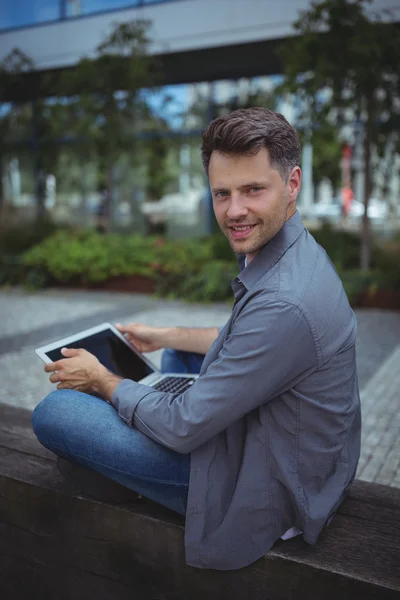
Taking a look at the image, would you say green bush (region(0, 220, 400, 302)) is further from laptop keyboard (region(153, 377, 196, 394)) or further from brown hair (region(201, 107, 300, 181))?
brown hair (region(201, 107, 300, 181))

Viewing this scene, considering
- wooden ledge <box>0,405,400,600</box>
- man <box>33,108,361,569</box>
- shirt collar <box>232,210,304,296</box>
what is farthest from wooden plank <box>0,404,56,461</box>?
shirt collar <box>232,210,304,296</box>

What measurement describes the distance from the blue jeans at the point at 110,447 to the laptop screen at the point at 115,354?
0.31 meters

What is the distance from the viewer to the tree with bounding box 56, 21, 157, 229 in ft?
34.7

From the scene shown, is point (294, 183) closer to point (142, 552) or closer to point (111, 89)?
point (142, 552)

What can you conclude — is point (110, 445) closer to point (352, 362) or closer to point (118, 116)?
point (352, 362)

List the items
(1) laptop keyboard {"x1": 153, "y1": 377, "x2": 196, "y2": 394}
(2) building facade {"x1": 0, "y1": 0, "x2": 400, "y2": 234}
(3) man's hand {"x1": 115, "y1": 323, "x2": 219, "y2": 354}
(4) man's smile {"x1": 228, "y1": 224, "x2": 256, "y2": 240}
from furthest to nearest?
1. (2) building facade {"x1": 0, "y1": 0, "x2": 400, "y2": 234}
2. (3) man's hand {"x1": 115, "y1": 323, "x2": 219, "y2": 354}
3. (1) laptop keyboard {"x1": 153, "y1": 377, "x2": 196, "y2": 394}
4. (4) man's smile {"x1": 228, "y1": 224, "x2": 256, "y2": 240}

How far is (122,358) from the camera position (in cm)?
230

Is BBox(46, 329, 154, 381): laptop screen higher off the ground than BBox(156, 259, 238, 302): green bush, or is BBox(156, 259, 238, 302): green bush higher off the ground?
BBox(46, 329, 154, 381): laptop screen

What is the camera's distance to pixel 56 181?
14.0 metres

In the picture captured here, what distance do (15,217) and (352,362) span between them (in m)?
11.4

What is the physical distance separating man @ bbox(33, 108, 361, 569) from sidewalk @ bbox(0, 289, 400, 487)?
5.90 feet

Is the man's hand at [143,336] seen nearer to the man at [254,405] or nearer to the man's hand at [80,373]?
the man's hand at [80,373]

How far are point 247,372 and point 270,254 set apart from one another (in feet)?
1.25

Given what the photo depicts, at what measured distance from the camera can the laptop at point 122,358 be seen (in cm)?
215
